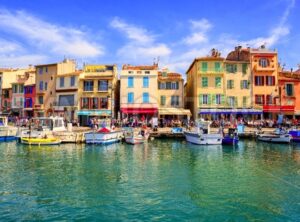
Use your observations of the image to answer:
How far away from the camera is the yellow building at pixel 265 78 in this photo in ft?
160

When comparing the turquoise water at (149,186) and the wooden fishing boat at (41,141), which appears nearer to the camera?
the turquoise water at (149,186)

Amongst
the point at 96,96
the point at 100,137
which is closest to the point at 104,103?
the point at 96,96

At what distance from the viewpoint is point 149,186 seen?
16.1m

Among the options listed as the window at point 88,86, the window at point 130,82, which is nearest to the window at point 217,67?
the window at point 130,82

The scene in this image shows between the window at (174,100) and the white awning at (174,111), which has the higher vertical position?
the window at (174,100)

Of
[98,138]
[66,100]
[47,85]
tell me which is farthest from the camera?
[47,85]

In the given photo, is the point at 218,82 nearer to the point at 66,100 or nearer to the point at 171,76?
the point at 171,76

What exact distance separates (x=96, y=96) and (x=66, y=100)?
5.77 m

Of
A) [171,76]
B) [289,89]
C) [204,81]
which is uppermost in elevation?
[171,76]

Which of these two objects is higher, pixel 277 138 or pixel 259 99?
pixel 259 99

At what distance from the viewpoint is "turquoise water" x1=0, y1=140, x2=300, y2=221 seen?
479 inches

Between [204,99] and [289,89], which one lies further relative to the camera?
[289,89]

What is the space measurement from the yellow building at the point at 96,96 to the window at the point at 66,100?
164cm

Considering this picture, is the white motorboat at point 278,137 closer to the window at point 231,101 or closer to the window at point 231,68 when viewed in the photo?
the window at point 231,101
